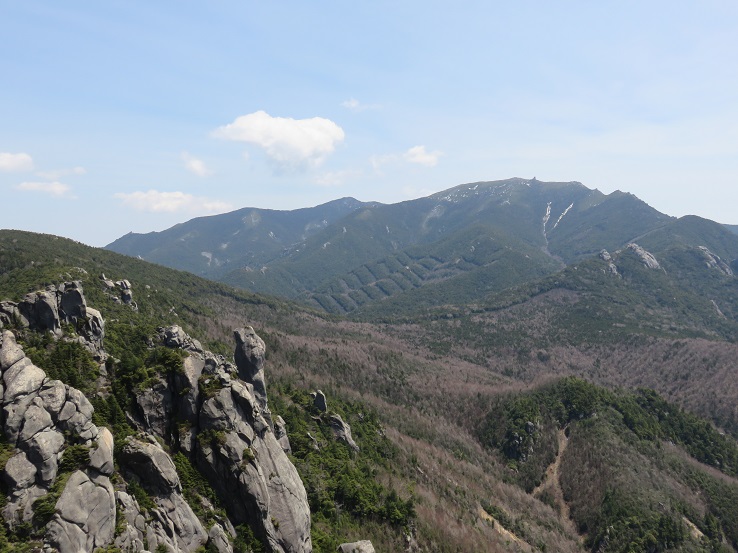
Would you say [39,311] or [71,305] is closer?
[39,311]

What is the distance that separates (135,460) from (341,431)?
→ 7509 centimetres

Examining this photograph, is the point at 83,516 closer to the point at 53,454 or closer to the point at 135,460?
the point at 53,454

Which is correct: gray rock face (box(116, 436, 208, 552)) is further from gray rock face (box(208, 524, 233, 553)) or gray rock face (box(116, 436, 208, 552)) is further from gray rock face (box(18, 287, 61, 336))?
gray rock face (box(18, 287, 61, 336))

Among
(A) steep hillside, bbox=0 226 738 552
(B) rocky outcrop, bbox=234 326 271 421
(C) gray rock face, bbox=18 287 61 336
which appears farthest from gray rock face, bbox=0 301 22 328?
(B) rocky outcrop, bbox=234 326 271 421

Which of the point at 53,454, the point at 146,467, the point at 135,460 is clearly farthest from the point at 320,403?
the point at 53,454

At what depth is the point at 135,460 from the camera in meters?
48.3

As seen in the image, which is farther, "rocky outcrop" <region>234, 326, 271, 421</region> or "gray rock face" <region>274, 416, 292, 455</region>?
"rocky outcrop" <region>234, 326, 271, 421</region>

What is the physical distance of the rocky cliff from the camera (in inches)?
1544

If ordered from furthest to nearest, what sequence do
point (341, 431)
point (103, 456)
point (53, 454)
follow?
1. point (341, 431)
2. point (103, 456)
3. point (53, 454)

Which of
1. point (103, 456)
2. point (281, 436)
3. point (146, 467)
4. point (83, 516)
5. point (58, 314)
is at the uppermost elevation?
→ point (58, 314)

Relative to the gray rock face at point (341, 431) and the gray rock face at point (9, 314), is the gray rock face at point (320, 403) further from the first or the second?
the gray rock face at point (9, 314)

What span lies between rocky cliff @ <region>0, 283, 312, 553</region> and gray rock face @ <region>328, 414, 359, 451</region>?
51.1 metres

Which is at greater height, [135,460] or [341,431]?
[135,460]

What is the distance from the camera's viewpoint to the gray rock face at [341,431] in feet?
384
